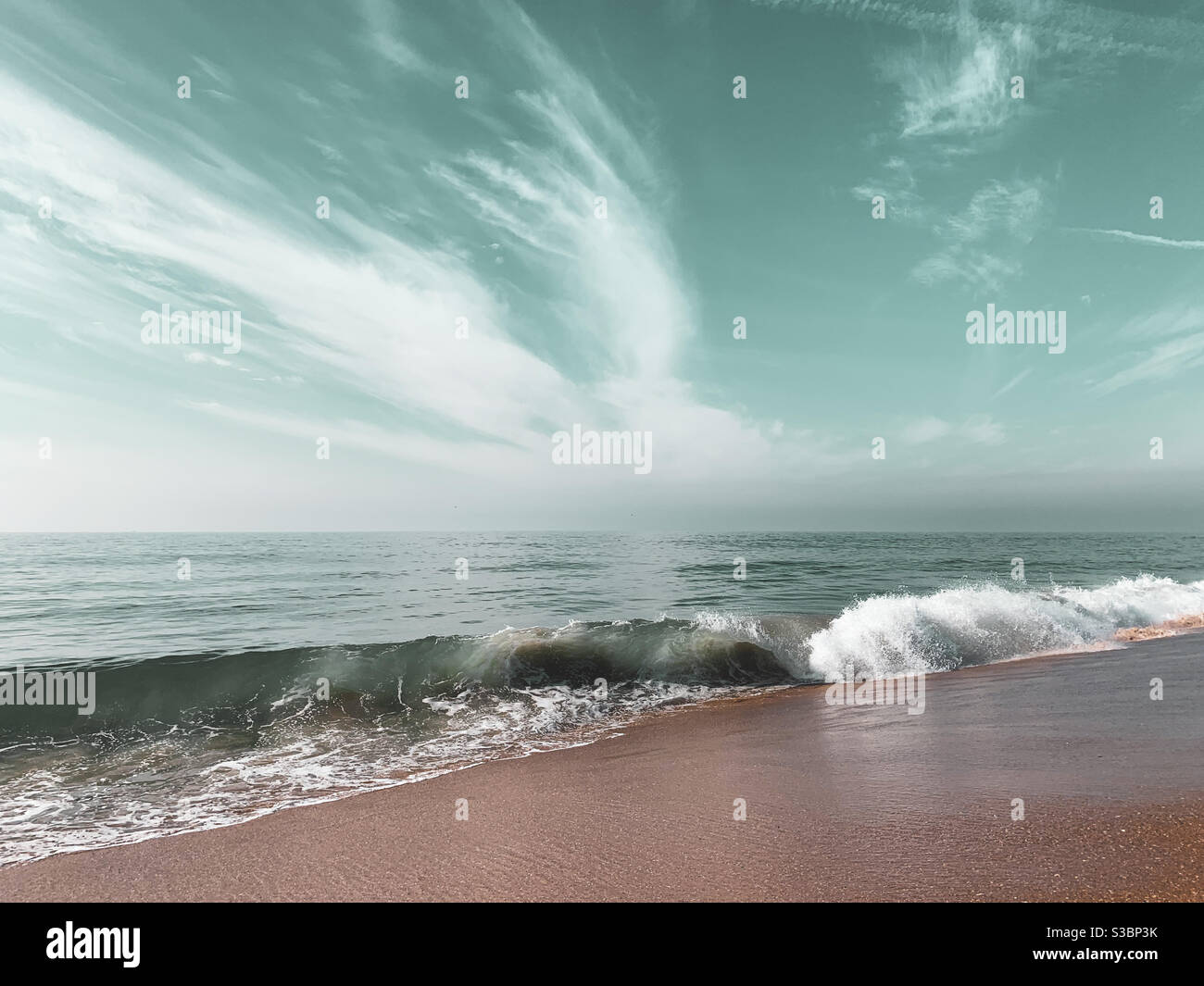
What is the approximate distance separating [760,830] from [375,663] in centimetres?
996

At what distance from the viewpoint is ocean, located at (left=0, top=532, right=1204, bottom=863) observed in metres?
6.92

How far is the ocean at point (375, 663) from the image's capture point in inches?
273

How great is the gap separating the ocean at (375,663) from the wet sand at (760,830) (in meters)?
1.19

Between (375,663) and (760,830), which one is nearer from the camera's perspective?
(760,830)

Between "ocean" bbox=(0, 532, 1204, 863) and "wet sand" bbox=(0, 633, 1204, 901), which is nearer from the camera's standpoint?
"wet sand" bbox=(0, 633, 1204, 901)

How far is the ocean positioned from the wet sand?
Result: 47.0 inches

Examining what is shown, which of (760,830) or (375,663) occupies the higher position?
(760,830)

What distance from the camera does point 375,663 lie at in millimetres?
12516
